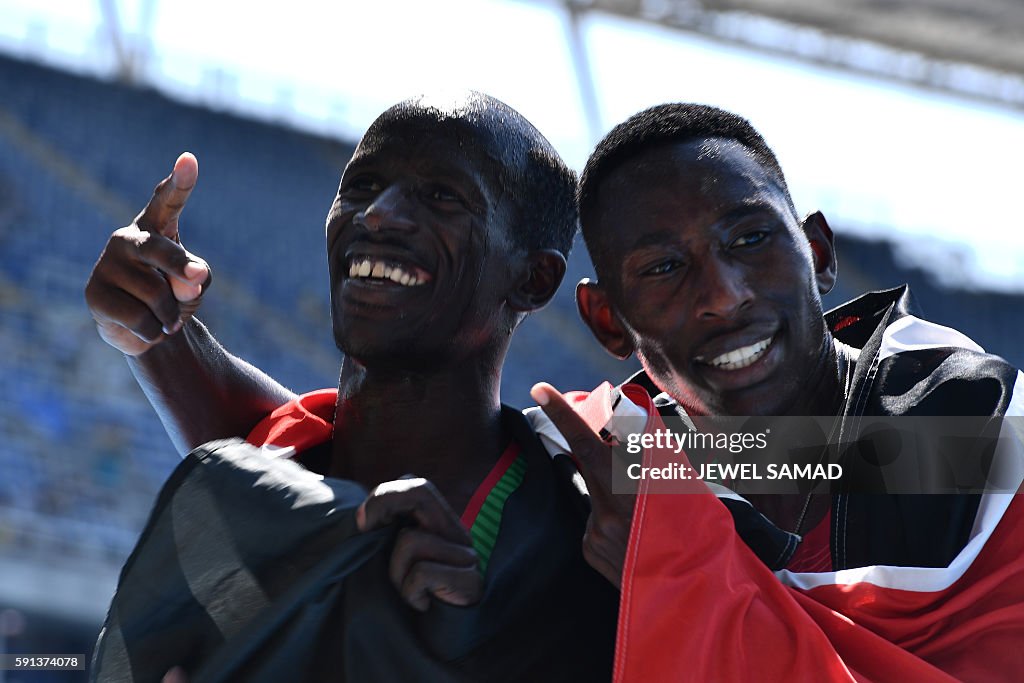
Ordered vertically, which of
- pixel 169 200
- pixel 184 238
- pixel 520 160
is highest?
pixel 184 238

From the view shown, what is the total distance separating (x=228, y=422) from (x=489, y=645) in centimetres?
58

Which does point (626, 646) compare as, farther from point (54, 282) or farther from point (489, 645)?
point (54, 282)

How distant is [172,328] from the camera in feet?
5.22

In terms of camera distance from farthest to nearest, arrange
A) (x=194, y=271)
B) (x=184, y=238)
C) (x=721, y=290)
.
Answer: (x=184, y=238), (x=721, y=290), (x=194, y=271)

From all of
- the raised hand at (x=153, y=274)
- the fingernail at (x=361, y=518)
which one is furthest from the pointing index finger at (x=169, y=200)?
the fingernail at (x=361, y=518)

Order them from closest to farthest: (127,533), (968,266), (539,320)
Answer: (127,533) → (539,320) → (968,266)

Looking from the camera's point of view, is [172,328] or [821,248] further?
[821,248]

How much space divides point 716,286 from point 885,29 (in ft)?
28.6

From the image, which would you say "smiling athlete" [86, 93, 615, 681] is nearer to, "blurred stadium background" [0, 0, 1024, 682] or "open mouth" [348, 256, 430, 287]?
"open mouth" [348, 256, 430, 287]

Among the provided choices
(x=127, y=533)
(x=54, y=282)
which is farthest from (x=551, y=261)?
(x=54, y=282)

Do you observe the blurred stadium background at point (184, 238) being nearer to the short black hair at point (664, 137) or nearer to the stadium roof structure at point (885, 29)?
the stadium roof structure at point (885, 29)

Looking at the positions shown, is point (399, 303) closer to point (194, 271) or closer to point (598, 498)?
point (194, 271)

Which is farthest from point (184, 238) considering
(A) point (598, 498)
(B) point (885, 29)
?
(A) point (598, 498)

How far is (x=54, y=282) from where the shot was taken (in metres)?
8.10
